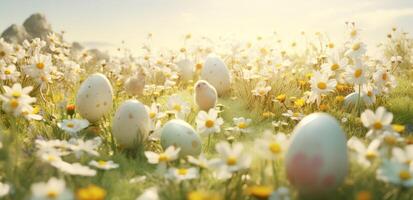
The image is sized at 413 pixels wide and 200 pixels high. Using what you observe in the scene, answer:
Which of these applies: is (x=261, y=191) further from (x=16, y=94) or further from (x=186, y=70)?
(x=186, y=70)

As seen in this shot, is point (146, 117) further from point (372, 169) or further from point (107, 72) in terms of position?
point (107, 72)

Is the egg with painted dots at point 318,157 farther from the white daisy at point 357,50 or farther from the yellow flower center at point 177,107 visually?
the white daisy at point 357,50

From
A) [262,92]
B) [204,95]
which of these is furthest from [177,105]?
[262,92]

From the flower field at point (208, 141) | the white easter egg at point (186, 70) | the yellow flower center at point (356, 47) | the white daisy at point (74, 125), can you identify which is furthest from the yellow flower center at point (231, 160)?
the white easter egg at point (186, 70)

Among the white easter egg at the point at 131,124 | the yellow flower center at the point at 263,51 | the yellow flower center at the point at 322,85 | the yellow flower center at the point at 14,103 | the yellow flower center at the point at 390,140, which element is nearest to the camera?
the yellow flower center at the point at 390,140

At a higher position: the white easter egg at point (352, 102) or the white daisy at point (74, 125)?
the white daisy at point (74, 125)
